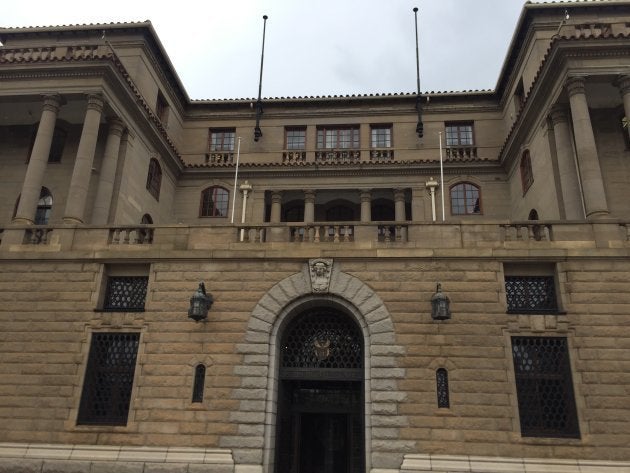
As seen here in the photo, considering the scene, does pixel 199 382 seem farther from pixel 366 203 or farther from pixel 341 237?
pixel 366 203

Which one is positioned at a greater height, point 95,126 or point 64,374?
point 95,126

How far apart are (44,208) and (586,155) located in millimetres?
23009

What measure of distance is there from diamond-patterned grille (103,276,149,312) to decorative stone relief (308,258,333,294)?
16.5 ft

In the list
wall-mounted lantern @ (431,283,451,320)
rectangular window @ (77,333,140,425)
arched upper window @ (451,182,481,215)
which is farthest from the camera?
arched upper window @ (451,182,481,215)

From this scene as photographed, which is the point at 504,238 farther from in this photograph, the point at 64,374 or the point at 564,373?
the point at 64,374

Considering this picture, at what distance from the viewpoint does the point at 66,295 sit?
48.2 ft

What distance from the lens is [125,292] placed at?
1493cm

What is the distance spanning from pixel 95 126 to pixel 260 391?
13.4 meters

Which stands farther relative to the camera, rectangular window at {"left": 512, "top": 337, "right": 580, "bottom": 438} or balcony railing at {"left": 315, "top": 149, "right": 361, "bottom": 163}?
balcony railing at {"left": 315, "top": 149, "right": 361, "bottom": 163}

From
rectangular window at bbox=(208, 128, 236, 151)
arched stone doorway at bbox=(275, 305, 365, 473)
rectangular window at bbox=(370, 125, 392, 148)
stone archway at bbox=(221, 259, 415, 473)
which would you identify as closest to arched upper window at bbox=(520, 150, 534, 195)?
rectangular window at bbox=(370, 125, 392, 148)

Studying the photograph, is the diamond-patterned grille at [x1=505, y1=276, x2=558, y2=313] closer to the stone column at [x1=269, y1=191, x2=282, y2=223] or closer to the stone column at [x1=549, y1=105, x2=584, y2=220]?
the stone column at [x1=549, y1=105, x2=584, y2=220]

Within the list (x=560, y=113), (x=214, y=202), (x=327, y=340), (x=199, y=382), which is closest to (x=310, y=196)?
(x=214, y=202)

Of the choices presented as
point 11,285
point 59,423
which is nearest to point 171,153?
point 11,285

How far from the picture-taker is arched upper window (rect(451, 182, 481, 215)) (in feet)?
88.4
